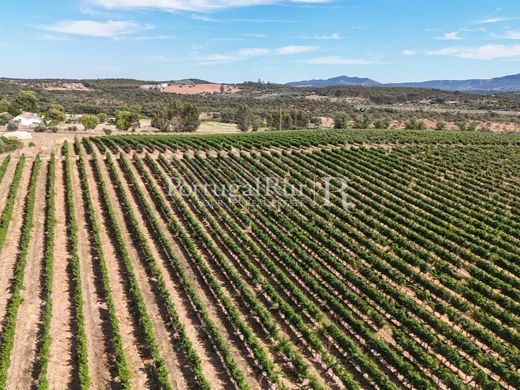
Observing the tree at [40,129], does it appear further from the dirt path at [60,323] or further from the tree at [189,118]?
the dirt path at [60,323]

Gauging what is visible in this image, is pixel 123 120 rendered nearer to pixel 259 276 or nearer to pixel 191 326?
pixel 259 276

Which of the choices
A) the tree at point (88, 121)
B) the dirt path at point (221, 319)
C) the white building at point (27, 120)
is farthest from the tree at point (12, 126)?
the dirt path at point (221, 319)

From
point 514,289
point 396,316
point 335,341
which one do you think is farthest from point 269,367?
point 514,289

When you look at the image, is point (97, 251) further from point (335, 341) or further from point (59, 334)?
point (335, 341)

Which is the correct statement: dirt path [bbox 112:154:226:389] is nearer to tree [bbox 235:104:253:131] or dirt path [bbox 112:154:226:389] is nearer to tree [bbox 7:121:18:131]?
tree [bbox 7:121:18:131]

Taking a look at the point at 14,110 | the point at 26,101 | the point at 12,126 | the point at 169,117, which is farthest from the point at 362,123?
the point at 26,101
